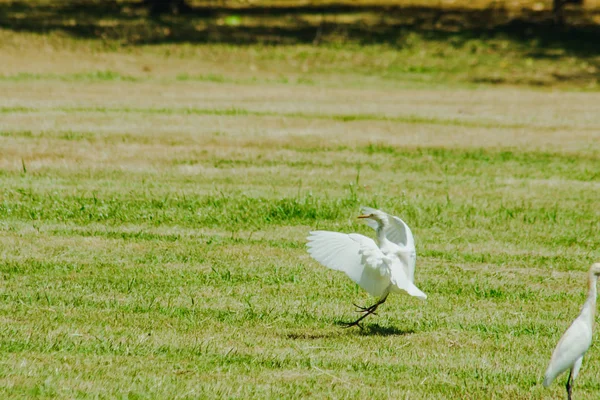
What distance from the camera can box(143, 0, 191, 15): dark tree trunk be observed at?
28766mm

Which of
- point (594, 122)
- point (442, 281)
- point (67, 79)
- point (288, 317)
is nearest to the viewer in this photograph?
point (288, 317)

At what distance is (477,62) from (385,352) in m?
17.7

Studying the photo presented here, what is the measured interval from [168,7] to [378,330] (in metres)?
23.5

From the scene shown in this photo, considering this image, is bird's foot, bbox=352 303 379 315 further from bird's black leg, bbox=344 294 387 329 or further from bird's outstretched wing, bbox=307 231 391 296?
bird's outstretched wing, bbox=307 231 391 296

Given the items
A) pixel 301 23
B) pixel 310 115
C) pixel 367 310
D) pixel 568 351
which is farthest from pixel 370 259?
pixel 301 23

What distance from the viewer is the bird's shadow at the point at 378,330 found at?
671cm

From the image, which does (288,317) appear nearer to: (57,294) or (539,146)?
(57,294)

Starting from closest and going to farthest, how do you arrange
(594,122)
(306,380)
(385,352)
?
(306,380), (385,352), (594,122)

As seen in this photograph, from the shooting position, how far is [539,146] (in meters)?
14.1

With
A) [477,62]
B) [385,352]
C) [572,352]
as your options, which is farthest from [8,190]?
[477,62]

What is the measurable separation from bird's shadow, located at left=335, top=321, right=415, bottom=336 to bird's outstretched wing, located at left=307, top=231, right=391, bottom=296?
0.31m

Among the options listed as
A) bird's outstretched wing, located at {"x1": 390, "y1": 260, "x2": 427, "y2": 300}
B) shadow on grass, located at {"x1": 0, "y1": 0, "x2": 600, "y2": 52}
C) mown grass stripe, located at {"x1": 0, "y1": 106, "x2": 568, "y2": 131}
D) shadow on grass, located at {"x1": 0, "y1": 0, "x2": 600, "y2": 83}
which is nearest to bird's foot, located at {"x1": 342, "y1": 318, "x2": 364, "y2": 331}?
bird's outstretched wing, located at {"x1": 390, "y1": 260, "x2": 427, "y2": 300}

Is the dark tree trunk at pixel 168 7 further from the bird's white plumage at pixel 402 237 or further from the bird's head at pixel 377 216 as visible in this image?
the bird's head at pixel 377 216

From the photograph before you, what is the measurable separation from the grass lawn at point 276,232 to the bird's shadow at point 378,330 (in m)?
0.02
